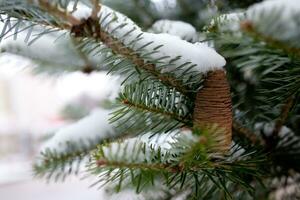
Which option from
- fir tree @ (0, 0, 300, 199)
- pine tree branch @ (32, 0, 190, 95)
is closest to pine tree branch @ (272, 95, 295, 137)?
fir tree @ (0, 0, 300, 199)

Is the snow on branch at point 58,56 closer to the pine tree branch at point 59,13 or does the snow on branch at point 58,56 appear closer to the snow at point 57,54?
the snow at point 57,54

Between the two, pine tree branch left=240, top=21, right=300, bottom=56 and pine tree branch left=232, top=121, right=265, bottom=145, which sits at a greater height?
pine tree branch left=240, top=21, right=300, bottom=56

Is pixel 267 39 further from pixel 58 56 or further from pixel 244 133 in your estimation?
pixel 58 56

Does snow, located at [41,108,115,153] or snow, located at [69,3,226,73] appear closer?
snow, located at [69,3,226,73]

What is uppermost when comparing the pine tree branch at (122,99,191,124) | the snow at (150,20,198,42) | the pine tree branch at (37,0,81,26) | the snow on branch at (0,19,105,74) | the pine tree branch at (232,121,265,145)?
the pine tree branch at (37,0,81,26)

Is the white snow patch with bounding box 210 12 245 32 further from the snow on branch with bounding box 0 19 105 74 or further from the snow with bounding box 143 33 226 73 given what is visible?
the snow on branch with bounding box 0 19 105 74

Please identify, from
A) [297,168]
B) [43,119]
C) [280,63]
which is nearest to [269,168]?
[297,168]

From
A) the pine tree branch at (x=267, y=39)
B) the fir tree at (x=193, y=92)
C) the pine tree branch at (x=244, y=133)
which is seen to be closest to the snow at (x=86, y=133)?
the fir tree at (x=193, y=92)

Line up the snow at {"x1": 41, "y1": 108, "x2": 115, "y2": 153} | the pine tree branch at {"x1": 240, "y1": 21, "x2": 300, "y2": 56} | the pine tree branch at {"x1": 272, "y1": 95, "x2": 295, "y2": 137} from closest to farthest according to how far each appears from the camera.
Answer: the pine tree branch at {"x1": 240, "y1": 21, "x2": 300, "y2": 56} → the pine tree branch at {"x1": 272, "y1": 95, "x2": 295, "y2": 137} → the snow at {"x1": 41, "y1": 108, "x2": 115, "y2": 153}
